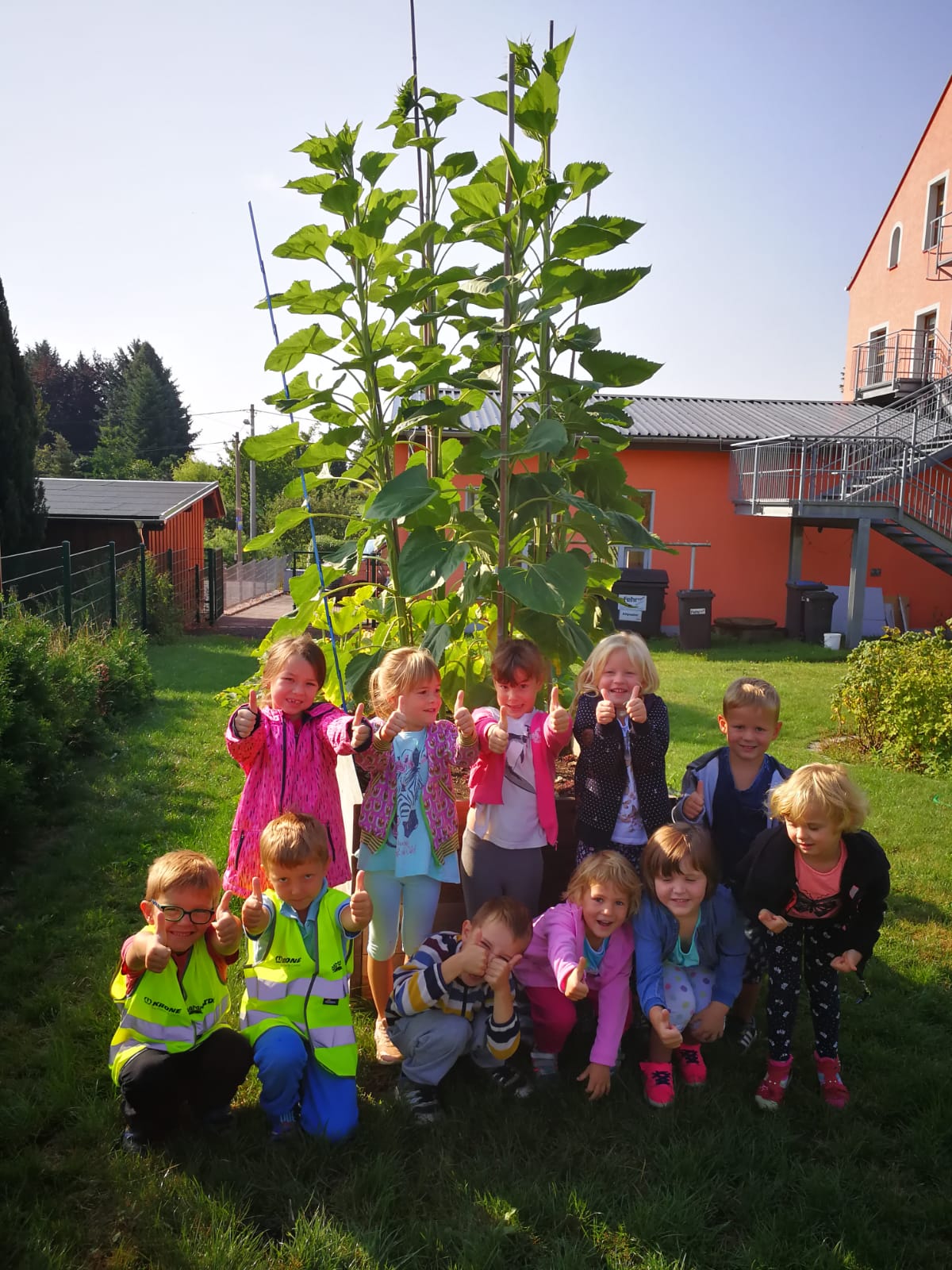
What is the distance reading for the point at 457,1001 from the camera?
2580 mm

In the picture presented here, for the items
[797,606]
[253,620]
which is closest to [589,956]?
[797,606]

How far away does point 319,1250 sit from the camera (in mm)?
1960

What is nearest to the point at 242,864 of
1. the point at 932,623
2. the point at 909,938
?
the point at 909,938

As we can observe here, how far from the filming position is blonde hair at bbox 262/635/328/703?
2783 mm

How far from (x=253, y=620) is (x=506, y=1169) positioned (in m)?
16.8

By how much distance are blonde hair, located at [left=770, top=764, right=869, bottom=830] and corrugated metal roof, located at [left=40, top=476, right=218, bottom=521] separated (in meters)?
14.3

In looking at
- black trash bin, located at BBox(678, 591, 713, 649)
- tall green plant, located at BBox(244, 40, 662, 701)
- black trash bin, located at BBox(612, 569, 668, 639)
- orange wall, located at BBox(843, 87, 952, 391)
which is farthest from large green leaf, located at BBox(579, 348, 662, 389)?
orange wall, located at BBox(843, 87, 952, 391)

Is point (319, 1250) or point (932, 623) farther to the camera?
point (932, 623)

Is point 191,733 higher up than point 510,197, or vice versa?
point 510,197

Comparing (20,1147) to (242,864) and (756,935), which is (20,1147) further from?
(756,935)

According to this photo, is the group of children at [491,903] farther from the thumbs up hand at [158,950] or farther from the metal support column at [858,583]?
the metal support column at [858,583]

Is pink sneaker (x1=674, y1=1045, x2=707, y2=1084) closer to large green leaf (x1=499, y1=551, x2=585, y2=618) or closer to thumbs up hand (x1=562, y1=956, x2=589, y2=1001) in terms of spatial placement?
thumbs up hand (x1=562, y1=956, x2=589, y2=1001)

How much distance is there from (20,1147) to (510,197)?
9.93 ft

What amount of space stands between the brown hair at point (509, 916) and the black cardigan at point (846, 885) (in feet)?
2.07
